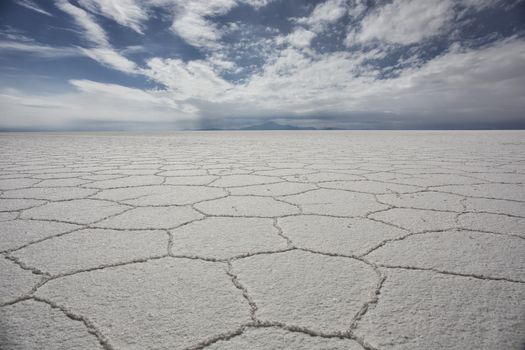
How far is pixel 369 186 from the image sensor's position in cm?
208

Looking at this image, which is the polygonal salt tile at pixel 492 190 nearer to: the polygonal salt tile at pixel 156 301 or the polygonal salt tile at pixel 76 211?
the polygonal salt tile at pixel 156 301

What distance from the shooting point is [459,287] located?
78 centimetres

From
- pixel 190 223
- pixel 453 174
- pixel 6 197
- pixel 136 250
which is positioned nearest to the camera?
pixel 136 250

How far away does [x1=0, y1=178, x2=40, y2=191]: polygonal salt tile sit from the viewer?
2094 mm

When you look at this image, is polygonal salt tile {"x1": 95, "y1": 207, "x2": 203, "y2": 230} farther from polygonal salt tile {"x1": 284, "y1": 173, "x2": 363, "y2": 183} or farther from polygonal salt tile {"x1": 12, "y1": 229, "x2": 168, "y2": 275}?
polygonal salt tile {"x1": 284, "y1": 173, "x2": 363, "y2": 183}

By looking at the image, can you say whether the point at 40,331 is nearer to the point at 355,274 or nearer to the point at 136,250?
the point at 136,250

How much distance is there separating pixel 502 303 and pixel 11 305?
1.13m

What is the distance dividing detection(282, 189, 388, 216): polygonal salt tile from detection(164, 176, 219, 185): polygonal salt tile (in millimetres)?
775

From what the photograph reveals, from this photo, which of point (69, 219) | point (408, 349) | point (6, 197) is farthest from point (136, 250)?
point (6, 197)

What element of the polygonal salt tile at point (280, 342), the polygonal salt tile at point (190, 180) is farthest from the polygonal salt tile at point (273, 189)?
the polygonal salt tile at point (280, 342)

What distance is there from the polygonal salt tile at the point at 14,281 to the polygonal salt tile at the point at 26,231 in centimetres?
18

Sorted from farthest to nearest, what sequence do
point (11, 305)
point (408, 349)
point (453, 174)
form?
1. point (453, 174)
2. point (11, 305)
3. point (408, 349)

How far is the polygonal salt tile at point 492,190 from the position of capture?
1.78 meters

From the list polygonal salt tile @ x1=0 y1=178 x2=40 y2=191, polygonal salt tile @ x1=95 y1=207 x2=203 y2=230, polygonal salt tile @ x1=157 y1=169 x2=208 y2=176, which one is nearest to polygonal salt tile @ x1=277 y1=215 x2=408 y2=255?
polygonal salt tile @ x1=95 y1=207 x2=203 y2=230
